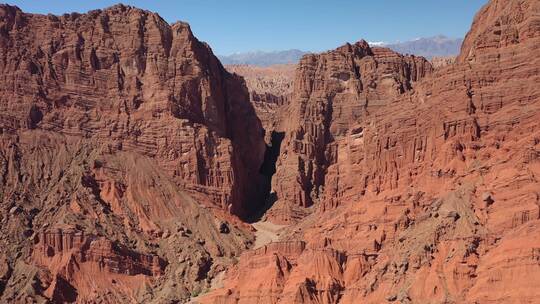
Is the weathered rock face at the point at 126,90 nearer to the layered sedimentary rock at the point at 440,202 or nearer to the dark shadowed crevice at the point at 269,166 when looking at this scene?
the dark shadowed crevice at the point at 269,166

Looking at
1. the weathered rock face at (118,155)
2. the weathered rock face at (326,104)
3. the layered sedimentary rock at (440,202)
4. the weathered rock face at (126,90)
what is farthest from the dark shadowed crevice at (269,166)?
the layered sedimentary rock at (440,202)

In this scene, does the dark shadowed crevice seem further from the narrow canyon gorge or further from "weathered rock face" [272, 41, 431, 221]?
"weathered rock face" [272, 41, 431, 221]

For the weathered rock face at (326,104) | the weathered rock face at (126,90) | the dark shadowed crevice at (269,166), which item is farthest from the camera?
the dark shadowed crevice at (269,166)

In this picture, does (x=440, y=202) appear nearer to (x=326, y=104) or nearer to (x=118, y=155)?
(x=118, y=155)

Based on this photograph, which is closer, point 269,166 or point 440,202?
point 440,202

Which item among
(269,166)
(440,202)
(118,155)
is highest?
(118,155)

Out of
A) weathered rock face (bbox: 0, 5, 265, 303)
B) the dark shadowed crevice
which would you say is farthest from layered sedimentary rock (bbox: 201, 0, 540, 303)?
the dark shadowed crevice

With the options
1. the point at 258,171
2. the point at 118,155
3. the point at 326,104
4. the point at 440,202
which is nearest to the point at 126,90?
the point at 118,155
